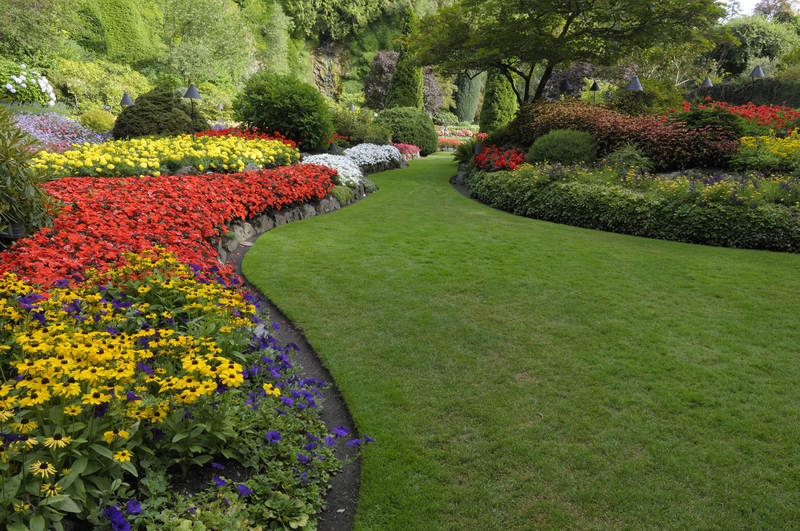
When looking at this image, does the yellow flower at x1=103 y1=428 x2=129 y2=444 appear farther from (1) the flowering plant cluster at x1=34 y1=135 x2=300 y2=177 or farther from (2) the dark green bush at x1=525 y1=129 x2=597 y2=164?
(2) the dark green bush at x1=525 y1=129 x2=597 y2=164

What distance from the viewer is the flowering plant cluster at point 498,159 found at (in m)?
10.6

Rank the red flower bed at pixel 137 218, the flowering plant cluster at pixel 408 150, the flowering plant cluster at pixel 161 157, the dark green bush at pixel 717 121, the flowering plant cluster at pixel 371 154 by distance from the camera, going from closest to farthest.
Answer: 1. the red flower bed at pixel 137 218
2. the flowering plant cluster at pixel 161 157
3. the dark green bush at pixel 717 121
4. the flowering plant cluster at pixel 371 154
5. the flowering plant cluster at pixel 408 150

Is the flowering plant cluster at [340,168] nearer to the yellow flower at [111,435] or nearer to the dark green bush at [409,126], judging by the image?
the dark green bush at [409,126]

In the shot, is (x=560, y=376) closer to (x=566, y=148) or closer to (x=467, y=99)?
(x=566, y=148)

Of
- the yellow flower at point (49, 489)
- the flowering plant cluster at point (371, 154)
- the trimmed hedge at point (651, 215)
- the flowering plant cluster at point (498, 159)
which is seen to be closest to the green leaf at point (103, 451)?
the yellow flower at point (49, 489)

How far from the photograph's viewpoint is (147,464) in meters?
1.88

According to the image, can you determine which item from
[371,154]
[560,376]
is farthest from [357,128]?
[560,376]

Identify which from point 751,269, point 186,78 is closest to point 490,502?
point 751,269

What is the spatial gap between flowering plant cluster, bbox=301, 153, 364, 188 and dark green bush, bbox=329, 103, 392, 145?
4.14 meters

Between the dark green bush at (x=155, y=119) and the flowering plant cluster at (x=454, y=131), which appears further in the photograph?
the flowering plant cluster at (x=454, y=131)

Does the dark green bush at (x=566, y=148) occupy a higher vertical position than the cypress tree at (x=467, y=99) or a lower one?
lower

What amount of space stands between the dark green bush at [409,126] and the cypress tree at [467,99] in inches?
747

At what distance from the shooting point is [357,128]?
1488cm

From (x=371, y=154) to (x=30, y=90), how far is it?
40.3 feet
